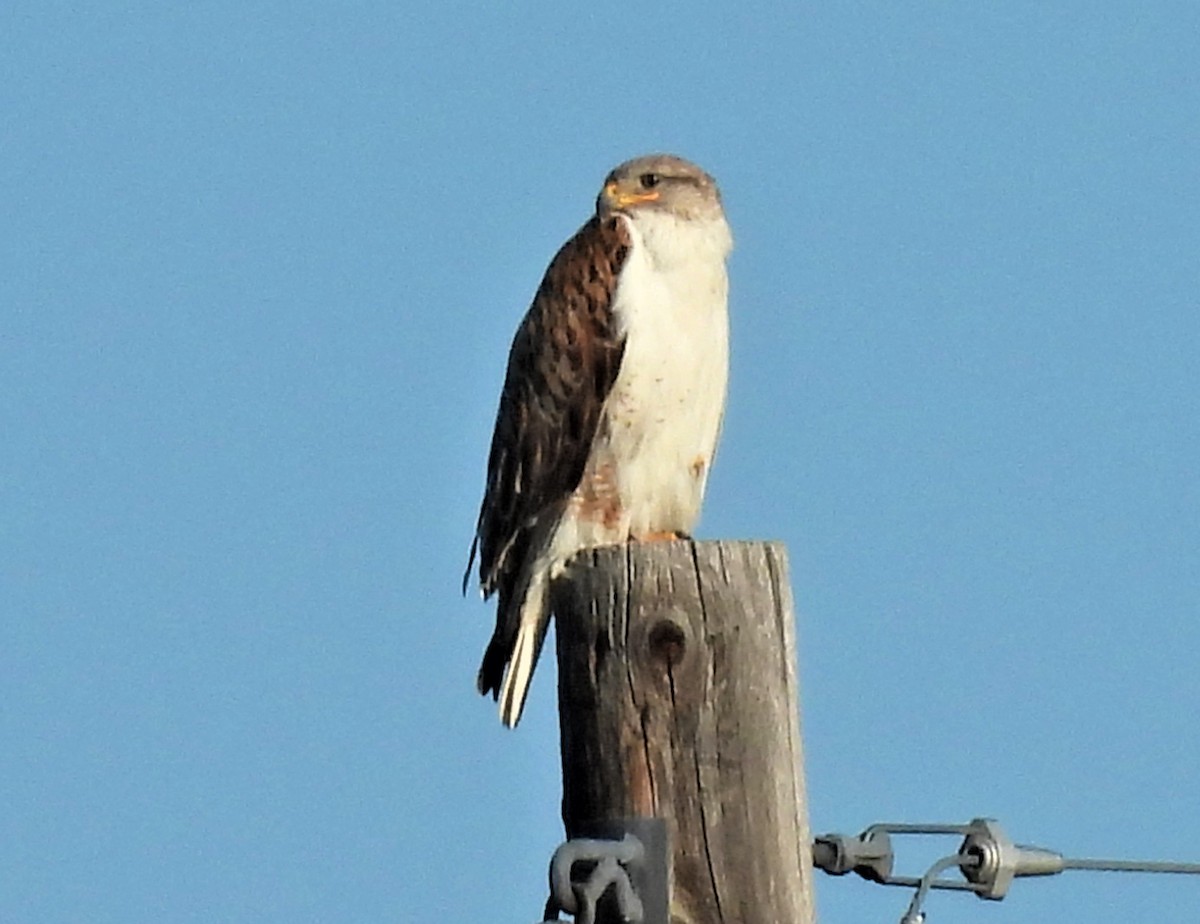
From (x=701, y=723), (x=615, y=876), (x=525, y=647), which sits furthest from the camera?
(x=525, y=647)

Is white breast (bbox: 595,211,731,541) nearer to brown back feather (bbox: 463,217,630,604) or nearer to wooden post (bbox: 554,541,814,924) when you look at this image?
brown back feather (bbox: 463,217,630,604)

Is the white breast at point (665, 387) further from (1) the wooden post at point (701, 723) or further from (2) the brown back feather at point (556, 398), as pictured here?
(1) the wooden post at point (701, 723)

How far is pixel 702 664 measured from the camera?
3604mm

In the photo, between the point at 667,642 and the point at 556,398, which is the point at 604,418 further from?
the point at 667,642

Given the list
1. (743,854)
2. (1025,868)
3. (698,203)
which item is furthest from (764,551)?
(698,203)

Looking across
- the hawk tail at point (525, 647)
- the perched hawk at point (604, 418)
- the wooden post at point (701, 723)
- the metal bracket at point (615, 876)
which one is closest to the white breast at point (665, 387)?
the perched hawk at point (604, 418)

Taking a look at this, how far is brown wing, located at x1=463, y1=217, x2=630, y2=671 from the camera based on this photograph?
6.90 m

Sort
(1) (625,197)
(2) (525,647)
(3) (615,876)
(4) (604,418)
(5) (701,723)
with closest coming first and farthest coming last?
(3) (615,876) < (5) (701,723) < (2) (525,647) < (4) (604,418) < (1) (625,197)

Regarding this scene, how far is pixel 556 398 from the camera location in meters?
7.00

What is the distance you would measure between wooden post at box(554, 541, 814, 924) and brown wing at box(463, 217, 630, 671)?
321cm

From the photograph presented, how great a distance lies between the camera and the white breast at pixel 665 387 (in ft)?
22.3

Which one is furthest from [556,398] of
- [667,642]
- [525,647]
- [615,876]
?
[615,876]

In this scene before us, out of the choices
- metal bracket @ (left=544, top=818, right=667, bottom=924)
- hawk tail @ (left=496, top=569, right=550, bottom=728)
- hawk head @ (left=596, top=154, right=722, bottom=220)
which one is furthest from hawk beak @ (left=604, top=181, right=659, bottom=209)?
metal bracket @ (left=544, top=818, right=667, bottom=924)

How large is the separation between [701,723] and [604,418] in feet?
11.0
